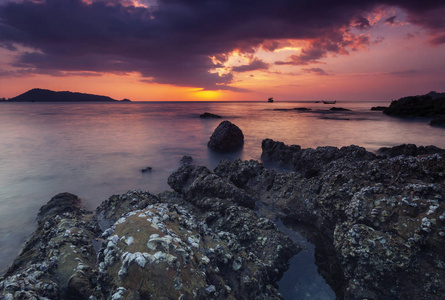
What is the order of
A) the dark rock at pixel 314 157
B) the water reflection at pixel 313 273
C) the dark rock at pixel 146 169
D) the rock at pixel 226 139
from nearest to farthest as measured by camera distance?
the water reflection at pixel 313 273, the dark rock at pixel 314 157, the dark rock at pixel 146 169, the rock at pixel 226 139

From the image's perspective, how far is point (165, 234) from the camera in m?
3.21

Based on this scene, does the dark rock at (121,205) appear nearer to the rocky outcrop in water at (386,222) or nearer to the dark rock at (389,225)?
the rocky outcrop in water at (386,222)

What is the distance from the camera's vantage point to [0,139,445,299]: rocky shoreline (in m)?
2.86

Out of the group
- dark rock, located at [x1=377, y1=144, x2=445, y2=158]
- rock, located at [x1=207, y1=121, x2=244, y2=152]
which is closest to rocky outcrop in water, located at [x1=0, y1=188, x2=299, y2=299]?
dark rock, located at [x1=377, y1=144, x2=445, y2=158]

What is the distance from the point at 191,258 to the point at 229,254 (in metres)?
0.82

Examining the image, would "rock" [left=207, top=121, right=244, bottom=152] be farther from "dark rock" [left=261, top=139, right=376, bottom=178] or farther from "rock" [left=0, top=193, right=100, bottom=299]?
"rock" [left=0, top=193, right=100, bottom=299]

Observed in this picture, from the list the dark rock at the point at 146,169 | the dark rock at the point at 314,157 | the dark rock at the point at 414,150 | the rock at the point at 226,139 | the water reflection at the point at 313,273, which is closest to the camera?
the water reflection at the point at 313,273

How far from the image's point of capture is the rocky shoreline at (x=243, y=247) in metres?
2.86

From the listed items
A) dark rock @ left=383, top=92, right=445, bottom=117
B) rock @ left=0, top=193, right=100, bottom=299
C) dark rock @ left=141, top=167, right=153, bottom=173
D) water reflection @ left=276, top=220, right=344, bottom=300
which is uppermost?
dark rock @ left=383, top=92, right=445, bottom=117

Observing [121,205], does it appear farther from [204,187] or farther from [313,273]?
[313,273]

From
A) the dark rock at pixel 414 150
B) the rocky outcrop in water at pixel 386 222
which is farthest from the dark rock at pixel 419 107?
the rocky outcrop in water at pixel 386 222

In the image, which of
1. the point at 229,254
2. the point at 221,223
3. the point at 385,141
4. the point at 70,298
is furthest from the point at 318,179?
the point at 385,141

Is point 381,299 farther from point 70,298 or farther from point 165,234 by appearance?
point 70,298

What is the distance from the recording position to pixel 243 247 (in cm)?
413
